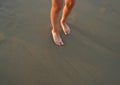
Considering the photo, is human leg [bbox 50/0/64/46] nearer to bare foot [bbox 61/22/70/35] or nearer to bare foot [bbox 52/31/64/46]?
bare foot [bbox 52/31/64/46]

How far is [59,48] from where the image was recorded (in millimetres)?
2900

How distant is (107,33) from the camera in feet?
10.3

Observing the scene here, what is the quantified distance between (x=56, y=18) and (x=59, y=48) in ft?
1.35

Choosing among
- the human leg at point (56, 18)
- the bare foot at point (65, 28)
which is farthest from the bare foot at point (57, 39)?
the bare foot at point (65, 28)

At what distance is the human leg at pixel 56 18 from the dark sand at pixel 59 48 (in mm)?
89

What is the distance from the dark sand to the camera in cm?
260

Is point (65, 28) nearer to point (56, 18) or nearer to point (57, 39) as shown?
point (57, 39)

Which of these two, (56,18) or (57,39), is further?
(57,39)

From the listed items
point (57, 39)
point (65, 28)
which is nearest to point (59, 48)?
point (57, 39)

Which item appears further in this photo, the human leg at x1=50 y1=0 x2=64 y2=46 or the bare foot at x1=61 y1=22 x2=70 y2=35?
the bare foot at x1=61 y1=22 x2=70 y2=35

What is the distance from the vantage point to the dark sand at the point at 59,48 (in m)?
2.60

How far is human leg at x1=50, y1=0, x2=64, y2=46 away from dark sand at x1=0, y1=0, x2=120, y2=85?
89mm

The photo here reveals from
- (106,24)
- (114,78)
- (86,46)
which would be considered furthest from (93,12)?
(114,78)

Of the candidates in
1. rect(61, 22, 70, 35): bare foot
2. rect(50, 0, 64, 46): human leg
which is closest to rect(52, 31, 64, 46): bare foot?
rect(50, 0, 64, 46): human leg
